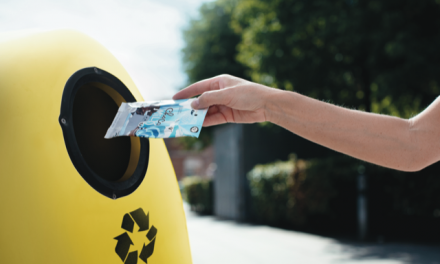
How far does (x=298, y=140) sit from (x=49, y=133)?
14614 millimetres

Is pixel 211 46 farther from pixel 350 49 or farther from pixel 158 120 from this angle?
pixel 158 120

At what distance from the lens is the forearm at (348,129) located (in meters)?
1.40

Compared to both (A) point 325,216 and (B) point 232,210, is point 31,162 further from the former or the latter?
(B) point 232,210

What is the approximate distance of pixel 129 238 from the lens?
1.38 meters

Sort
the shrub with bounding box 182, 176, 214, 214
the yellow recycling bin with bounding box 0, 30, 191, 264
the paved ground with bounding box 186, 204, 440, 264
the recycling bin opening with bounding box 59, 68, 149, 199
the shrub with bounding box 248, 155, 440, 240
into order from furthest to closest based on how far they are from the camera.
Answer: the shrub with bounding box 182, 176, 214, 214
the shrub with bounding box 248, 155, 440, 240
the paved ground with bounding box 186, 204, 440, 264
the recycling bin opening with bounding box 59, 68, 149, 199
the yellow recycling bin with bounding box 0, 30, 191, 264

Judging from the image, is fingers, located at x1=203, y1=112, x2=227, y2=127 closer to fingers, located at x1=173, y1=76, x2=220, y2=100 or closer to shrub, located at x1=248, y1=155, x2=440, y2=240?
fingers, located at x1=173, y1=76, x2=220, y2=100

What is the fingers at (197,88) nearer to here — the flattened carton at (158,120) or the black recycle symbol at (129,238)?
the flattened carton at (158,120)

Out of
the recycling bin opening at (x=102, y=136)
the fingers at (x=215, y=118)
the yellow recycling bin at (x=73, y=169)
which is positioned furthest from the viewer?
the fingers at (x=215, y=118)


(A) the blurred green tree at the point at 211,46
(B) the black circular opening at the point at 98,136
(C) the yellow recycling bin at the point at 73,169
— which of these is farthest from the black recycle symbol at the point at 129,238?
(A) the blurred green tree at the point at 211,46

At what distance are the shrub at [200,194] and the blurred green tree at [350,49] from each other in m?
8.45

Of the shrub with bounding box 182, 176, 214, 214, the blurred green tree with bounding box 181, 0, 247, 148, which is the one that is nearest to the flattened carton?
the blurred green tree with bounding box 181, 0, 247, 148

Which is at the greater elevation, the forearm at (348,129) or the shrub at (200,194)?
the forearm at (348,129)

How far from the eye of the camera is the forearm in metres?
1.40

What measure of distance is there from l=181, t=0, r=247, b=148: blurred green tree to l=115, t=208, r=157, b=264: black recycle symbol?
56.2ft
